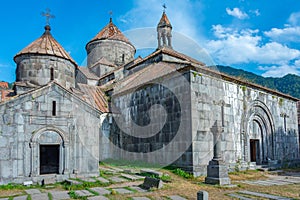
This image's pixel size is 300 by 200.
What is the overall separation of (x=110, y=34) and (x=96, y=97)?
743cm

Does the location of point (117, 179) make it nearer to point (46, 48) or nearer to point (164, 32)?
point (46, 48)

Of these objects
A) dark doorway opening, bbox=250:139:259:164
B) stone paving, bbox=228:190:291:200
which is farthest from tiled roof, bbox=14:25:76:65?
dark doorway opening, bbox=250:139:259:164

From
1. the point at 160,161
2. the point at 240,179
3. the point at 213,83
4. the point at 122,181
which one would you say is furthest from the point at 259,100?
the point at 122,181

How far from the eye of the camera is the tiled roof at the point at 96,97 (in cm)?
1463

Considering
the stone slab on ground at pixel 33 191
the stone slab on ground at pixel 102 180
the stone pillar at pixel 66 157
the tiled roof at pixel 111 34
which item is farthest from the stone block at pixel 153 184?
the tiled roof at pixel 111 34

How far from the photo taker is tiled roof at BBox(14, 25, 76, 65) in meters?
12.3

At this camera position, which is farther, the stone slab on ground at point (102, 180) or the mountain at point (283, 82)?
the mountain at point (283, 82)

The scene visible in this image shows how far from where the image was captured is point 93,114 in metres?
9.51

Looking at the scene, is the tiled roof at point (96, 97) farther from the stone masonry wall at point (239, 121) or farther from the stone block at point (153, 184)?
the stone block at point (153, 184)

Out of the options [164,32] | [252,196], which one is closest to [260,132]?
[252,196]

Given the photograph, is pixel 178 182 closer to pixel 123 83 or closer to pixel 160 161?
pixel 160 161

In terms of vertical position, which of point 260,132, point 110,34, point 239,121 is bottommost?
point 260,132

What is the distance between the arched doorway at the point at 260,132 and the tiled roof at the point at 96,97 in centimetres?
759

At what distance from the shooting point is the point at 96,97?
15.6 metres
